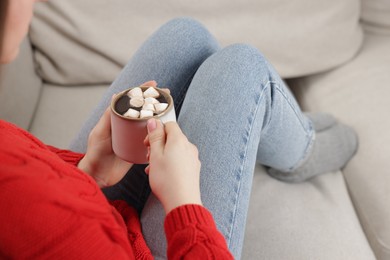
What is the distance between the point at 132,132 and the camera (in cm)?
66

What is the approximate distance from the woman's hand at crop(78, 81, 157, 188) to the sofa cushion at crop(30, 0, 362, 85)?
0.56 m

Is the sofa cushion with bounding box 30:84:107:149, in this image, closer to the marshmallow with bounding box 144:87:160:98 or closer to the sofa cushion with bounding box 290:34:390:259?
the marshmallow with bounding box 144:87:160:98

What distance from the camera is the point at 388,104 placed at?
1162mm

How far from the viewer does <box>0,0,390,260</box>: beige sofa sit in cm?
103

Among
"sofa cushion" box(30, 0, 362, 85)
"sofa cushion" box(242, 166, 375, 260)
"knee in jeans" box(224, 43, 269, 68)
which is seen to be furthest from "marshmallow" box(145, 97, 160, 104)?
"sofa cushion" box(30, 0, 362, 85)

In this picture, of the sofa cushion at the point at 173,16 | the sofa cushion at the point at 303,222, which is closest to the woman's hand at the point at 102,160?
the sofa cushion at the point at 303,222

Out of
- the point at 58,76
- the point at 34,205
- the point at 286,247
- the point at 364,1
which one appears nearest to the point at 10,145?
the point at 34,205

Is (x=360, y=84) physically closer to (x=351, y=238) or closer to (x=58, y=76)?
(x=351, y=238)

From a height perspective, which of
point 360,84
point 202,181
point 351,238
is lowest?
point 351,238

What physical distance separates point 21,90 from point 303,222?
2.59 ft

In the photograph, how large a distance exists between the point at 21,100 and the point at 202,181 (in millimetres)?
672

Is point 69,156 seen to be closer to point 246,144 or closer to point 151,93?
point 151,93

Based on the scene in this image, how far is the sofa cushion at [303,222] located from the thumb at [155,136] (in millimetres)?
404

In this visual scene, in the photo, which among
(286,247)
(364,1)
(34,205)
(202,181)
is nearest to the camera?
(34,205)
